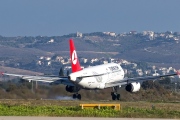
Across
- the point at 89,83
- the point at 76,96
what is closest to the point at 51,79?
the point at 76,96

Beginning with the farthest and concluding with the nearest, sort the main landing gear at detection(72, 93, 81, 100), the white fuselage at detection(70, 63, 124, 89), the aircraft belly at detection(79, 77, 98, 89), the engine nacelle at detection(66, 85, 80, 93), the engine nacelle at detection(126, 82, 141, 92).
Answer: the engine nacelle at detection(126, 82, 141, 92) → the engine nacelle at detection(66, 85, 80, 93) → the main landing gear at detection(72, 93, 81, 100) → the aircraft belly at detection(79, 77, 98, 89) → the white fuselage at detection(70, 63, 124, 89)

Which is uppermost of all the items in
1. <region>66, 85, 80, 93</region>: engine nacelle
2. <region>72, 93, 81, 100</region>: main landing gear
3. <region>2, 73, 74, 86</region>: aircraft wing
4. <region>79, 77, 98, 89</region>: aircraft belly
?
<region>2, 73, 74, 86</region>: aircraft wing

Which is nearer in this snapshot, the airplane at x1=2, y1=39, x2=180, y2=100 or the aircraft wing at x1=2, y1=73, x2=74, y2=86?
the airplane at x1=2, y1=39, x2=180, y2=100

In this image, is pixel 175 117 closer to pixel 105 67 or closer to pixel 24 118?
pixel 24 118

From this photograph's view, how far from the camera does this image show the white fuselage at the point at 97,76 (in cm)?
8238

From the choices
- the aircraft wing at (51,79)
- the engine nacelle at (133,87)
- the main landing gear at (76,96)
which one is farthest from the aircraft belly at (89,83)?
the engine nacelle at (133,87)

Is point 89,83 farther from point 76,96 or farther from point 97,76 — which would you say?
point 97,76

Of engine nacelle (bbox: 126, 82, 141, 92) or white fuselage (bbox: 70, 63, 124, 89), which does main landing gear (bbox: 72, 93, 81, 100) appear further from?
engine nacelle (bbox: 126, 82, 141, 92)

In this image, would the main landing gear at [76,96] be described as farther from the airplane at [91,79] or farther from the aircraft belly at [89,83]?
the aircraft belly at [89,83]

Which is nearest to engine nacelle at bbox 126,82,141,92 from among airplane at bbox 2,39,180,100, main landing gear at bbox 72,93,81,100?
airplane at bbox 2,39,180,100

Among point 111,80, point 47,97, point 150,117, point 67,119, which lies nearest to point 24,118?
point 67,119

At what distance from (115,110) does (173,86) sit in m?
54.4

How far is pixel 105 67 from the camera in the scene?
88875mm

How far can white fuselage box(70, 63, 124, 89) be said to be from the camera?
82.4m
